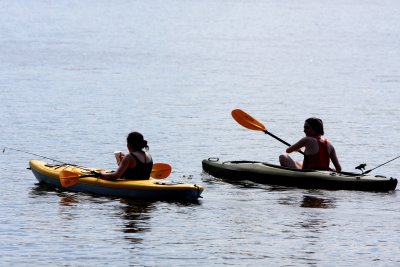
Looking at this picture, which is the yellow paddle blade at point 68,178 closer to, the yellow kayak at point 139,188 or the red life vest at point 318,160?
the yellow kayak at point 139,188

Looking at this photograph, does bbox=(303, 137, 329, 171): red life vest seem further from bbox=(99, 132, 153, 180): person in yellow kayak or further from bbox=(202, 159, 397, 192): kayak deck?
bbox=(99, 132, 153, 180): person in yellow kayak

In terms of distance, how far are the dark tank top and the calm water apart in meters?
0.37

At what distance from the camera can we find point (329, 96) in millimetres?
Result: 38188

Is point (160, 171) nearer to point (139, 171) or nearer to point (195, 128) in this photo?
point (139, 171)

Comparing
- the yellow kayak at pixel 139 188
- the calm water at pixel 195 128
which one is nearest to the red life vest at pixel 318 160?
the calm water at pixel 195 128

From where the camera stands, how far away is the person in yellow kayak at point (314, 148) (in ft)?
58.6

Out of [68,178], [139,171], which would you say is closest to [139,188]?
[139,171]

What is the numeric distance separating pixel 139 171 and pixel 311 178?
2.94 metres

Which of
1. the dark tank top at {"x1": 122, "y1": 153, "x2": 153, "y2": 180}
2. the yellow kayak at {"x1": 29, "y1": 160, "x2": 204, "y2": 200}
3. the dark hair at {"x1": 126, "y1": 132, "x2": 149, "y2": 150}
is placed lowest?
the yellow kayak at {"x1": 29, "y1": 160, "x2": 204, "y2": 200}

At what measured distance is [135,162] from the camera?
1642 cm

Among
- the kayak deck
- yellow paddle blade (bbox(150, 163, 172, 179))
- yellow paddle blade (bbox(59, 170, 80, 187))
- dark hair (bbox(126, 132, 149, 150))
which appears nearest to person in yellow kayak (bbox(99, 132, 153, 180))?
dark hair (bbox(126, 132, 149, 150))

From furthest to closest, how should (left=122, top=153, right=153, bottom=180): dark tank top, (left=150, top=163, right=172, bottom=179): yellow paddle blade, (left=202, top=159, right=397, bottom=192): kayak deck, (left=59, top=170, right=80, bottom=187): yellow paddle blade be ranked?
1. (left=150, top=163, right=172, bottom=179): yellow paddle blade
2. (left=202, top=159, right=397, bottom=192): kayak deck
3. (left=59, top=170, right=80, bottom=187): yellow paddle blade
4. (left=122, top=153, right=153, bottom=180): dark tank top

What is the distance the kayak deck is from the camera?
1780 cm

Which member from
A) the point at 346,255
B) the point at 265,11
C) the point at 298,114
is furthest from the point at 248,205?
the point at 265,11
